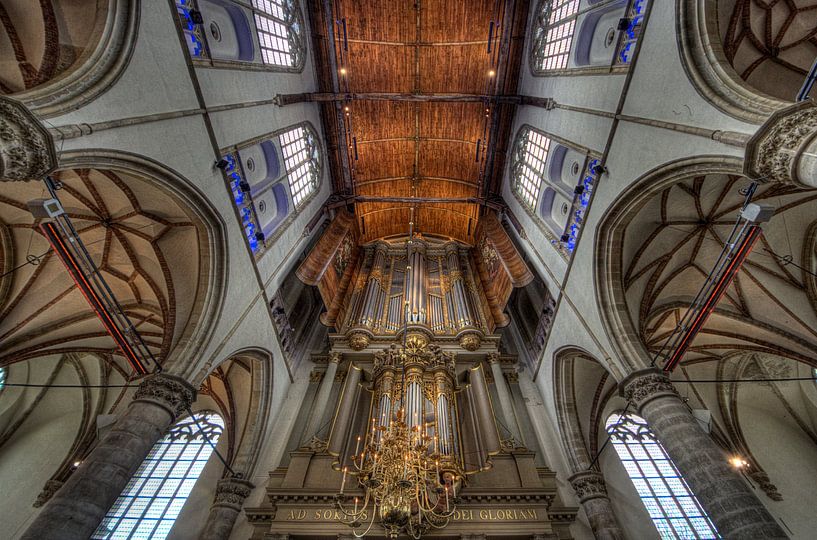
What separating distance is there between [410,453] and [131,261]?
9327 mm

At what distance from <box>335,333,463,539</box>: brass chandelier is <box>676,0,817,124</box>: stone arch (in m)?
6.86

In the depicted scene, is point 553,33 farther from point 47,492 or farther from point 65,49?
point 47,492

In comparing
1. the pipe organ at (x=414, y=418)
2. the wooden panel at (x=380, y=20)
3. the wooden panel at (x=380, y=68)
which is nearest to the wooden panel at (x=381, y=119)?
the wooden panel at (x=380, y=68)

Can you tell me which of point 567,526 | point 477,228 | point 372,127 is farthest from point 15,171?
point 477,228

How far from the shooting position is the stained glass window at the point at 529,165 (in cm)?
1266

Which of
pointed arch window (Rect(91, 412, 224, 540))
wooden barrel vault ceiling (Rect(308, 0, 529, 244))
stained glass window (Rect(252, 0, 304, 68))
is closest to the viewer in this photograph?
pointed arch window (Rect(91, 412, 224, 540))

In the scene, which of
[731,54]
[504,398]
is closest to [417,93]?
[731,54]

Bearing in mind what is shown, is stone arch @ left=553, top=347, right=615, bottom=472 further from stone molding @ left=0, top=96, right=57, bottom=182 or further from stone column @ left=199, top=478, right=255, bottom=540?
stone molding @ left=0, top=96, right=57, bottom=182

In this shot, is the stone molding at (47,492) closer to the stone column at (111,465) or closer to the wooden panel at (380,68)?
the stone column at (111,465)

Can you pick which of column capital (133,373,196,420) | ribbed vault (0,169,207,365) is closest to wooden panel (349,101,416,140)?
ribbed vault (0,169,207,365)

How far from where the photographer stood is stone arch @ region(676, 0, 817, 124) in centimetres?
496

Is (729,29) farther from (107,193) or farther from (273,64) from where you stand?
(107,193)

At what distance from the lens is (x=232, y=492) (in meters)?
8.57

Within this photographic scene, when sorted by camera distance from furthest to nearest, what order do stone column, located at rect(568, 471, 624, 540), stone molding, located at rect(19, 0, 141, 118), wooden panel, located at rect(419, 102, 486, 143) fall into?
wooden panel, located at rect(419, 102, 486, 143) < stone column, located at rect(568, 471, 624, 540) < stone molding, located at rect(19, 0, 141, 118)
